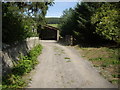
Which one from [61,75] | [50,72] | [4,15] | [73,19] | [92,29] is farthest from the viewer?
[73,19]

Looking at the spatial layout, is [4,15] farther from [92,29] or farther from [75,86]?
[92,29]

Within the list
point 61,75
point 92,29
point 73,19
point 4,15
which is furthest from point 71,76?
point 73,19

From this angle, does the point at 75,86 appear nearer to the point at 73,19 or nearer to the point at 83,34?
the point at 83,34

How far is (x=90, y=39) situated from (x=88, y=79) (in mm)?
16914

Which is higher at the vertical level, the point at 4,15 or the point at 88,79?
the point at 4,15

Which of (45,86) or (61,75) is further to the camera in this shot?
(61,75)

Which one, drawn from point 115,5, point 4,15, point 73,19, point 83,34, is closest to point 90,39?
point 83,34

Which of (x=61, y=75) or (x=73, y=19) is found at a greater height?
(x=73, y=19)

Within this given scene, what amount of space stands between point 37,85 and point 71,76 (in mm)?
2097

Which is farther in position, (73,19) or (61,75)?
(73,19)

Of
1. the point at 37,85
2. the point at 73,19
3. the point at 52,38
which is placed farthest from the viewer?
the point at 52,38

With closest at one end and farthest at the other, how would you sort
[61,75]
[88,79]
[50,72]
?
[88,79] → [61,75] → [50,72]

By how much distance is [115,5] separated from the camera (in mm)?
6957

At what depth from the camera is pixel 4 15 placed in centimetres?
1052
